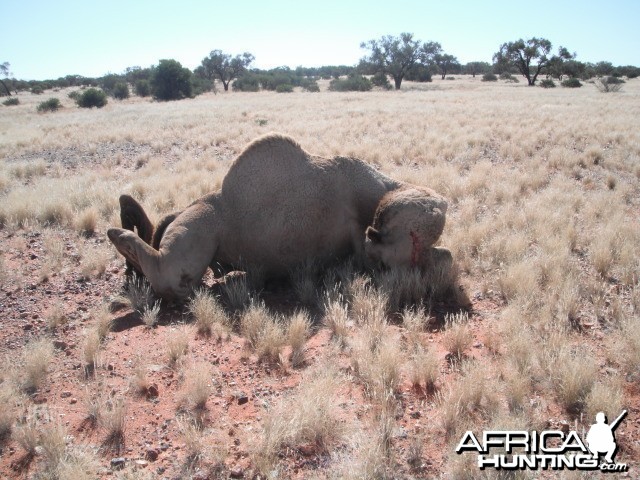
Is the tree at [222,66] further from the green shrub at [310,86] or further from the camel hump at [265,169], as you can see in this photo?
the camel hump at [265,169]

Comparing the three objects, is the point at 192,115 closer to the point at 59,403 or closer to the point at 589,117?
the point at 589,117

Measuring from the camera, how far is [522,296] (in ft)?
16.8

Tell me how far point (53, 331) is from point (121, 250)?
3.63 ft

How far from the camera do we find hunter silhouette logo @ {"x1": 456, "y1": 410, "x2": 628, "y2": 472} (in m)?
2.87

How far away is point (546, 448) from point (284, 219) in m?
3.48

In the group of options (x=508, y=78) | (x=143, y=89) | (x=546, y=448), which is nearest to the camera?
(x=546, y=448)

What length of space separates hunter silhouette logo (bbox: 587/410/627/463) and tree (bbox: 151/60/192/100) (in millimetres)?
53674

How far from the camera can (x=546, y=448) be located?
119 inches

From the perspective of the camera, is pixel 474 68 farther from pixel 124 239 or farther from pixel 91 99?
pixel 124 239

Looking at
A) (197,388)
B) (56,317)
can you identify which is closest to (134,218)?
(56,317)

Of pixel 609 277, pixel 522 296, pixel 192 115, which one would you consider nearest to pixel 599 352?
pixel 522 296

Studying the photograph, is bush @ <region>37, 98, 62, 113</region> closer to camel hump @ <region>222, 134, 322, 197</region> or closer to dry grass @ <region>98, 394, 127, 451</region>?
camel hump @ <region>222, 134, 322, 197</region>

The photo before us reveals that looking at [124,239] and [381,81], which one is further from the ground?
[381,81]

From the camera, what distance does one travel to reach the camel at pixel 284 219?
5.20 meters
